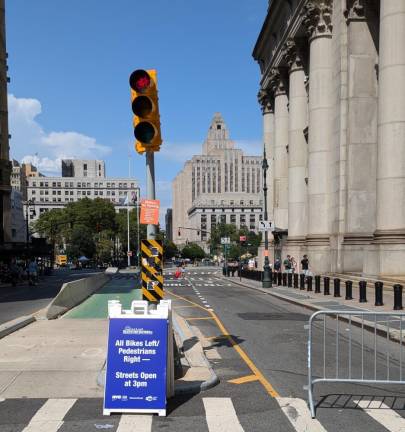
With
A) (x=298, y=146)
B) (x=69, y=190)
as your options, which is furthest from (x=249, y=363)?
(x=69, y=190)

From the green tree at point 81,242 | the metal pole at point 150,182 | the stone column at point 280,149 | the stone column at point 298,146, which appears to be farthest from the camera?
the green tree at point 81,242

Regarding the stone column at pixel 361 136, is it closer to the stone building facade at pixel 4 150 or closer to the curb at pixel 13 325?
the curb at pixel 13 325

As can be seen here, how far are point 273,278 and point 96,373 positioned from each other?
28.0 metres

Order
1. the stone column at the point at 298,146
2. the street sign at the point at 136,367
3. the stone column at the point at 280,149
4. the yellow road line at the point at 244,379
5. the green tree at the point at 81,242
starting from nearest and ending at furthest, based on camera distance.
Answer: the street sign at the point at 136,367
the yellow road line at the point at 244,379
the stone column at the point at 298,146
the stone column at the point at 280,149
the green tree at the point at 81,242

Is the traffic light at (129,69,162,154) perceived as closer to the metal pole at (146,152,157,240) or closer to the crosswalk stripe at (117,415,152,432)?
the metal pole at (146,152,157,240)

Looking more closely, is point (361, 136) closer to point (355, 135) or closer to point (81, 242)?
point (355, 135)

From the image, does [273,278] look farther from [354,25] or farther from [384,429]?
[384,429]

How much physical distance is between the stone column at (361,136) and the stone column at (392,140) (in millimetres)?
5769

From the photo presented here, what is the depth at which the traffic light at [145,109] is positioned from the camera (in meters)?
7.79

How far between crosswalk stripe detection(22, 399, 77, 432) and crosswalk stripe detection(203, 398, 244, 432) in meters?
1.76

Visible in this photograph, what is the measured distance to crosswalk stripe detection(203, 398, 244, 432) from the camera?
5891 mm

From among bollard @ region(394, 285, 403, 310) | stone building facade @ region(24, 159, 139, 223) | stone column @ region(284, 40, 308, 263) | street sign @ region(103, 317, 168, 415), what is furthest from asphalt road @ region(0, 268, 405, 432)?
stone building facade @ region(24, 159, 139, 223)

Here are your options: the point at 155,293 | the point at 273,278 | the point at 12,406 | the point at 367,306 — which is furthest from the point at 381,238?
the point at 12,406

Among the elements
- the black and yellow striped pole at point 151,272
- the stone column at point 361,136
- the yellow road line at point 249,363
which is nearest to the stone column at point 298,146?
the stone column at point 361,136
